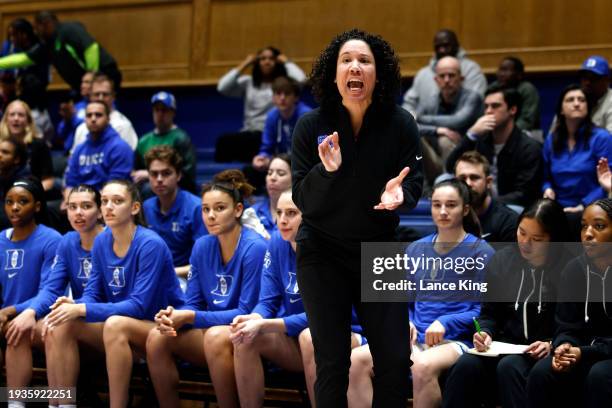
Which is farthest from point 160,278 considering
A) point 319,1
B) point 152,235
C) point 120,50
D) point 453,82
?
point 120,50

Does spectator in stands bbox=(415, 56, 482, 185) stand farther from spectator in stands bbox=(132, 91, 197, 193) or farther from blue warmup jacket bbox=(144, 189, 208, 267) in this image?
spectator in stands bbox=(132, 91, 197, 193)

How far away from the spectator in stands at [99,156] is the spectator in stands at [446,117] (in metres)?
1.71

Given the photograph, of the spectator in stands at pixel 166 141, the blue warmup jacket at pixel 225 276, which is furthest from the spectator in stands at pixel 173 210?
the blue warmup jacket at pixel 225 276

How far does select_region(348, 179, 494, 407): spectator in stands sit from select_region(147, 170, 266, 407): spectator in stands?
21.4 inches

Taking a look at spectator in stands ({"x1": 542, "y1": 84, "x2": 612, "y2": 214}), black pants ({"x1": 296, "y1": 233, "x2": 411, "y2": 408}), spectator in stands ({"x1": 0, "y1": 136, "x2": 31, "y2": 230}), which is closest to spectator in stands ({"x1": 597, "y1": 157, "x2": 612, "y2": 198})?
spectator in stands ({"x1": 542, "y1": 84, "x2": 612, "y2": 214})

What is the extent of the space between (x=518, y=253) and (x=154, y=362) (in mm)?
1391

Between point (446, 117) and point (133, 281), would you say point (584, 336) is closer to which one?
point (133, 281)

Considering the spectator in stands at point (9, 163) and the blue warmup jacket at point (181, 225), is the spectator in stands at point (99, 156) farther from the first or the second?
the blue warmup jacket at point (181, 225)

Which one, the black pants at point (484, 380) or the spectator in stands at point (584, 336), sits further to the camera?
the black pants at point (484, 380)

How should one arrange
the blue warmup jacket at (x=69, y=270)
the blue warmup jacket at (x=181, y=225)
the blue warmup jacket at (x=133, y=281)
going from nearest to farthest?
the blue warmup jacket at (x=133, y=281) < the blue warmup jacket at (x=69, y=270) < the blue warmup jacket at (x=181, y=225)

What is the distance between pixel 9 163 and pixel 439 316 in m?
2.73

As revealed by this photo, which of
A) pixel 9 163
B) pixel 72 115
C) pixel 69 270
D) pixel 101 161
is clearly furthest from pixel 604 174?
pixel 72 115

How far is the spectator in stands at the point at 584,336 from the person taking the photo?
2732 mm

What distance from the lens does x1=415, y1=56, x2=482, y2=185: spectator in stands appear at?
4730 millimetres
